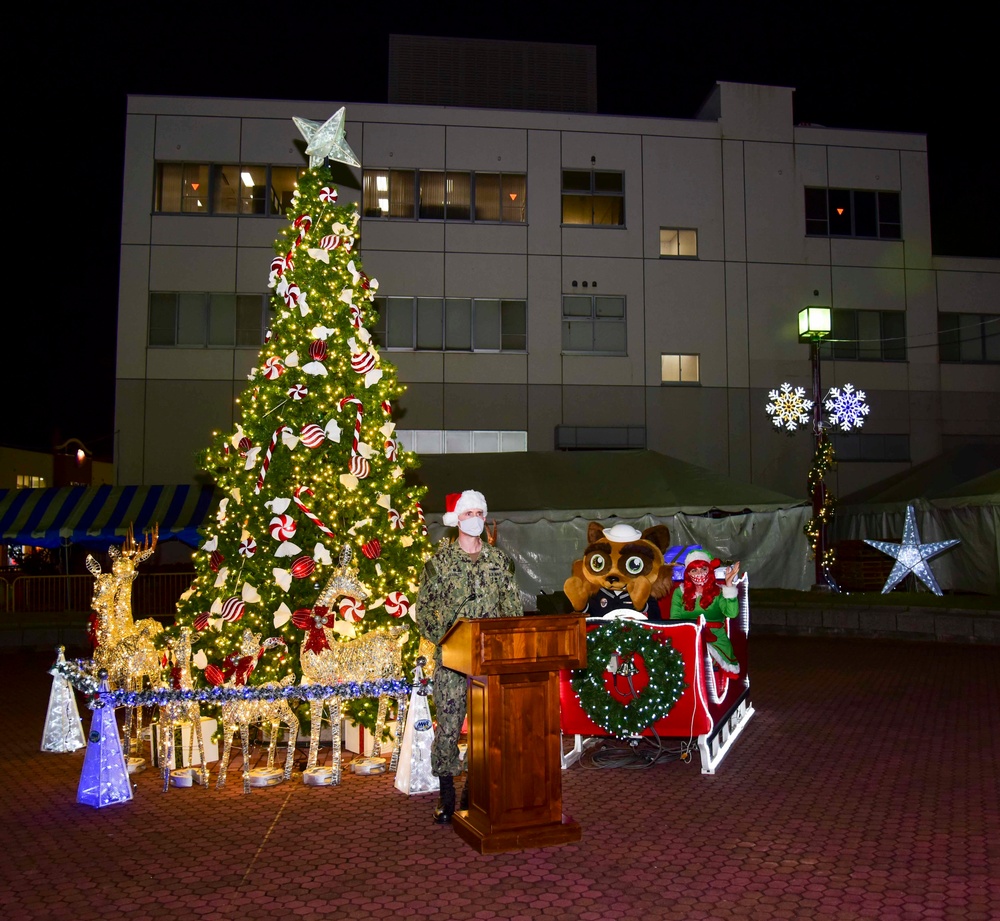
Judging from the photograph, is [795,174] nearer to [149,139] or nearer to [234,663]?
[149,139]

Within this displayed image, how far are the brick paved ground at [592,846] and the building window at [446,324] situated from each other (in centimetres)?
1855

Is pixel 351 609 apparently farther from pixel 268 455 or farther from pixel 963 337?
pixel 963 337

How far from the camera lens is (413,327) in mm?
26406

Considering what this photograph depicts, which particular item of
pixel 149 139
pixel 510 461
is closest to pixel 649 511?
pixel 510 461

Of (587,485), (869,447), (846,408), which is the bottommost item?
(587,485)

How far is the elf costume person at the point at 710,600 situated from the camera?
27.1 feet

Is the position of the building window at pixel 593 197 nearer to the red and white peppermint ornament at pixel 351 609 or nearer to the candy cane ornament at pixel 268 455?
the candy cane ornament at pixel 268 455

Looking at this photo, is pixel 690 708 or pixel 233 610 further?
pixel 233 610

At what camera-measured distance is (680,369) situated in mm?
27203

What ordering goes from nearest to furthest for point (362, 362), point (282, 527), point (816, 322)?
point (282, 527)
point (362, 362)
point (816, 322)

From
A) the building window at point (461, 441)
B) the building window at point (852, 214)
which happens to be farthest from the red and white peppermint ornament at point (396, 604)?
the building window at point (852, 214)

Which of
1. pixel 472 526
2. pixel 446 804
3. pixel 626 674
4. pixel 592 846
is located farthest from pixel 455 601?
pixel 626 674

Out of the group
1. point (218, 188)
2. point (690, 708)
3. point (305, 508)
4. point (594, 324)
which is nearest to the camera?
point (690, 708)

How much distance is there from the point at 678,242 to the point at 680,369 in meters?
3.65
